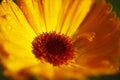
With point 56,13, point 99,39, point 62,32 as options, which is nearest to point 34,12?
point 56,13

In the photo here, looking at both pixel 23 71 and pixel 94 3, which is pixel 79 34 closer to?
pixel 94 3

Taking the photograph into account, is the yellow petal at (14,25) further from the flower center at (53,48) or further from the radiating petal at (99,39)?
the radiating petal at (99,39)

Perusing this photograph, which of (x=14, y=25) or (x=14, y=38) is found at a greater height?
(x=14, y=25)

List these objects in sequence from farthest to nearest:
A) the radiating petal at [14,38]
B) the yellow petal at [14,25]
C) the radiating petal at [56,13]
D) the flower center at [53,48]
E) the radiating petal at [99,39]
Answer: the radiating petal at [56,13]
the flower center at [53,48]
the yellow petal at [14,25]
the radiating petal at [99,39]
the radiating petal at [14,38]

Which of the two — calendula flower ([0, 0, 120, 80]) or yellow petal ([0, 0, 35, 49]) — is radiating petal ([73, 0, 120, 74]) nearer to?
calendula flower ([0, 0, 120, 80])

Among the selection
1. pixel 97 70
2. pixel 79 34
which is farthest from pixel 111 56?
pixel 79 34

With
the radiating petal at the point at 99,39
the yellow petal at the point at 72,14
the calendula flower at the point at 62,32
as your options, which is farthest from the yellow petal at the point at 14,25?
the radiating petal at the point at 99,39

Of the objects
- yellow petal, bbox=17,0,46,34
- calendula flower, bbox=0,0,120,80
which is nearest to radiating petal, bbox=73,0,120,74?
calendula flower, bbox=0,0,120,80

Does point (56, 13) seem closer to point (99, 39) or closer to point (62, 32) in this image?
point (62, 32)
